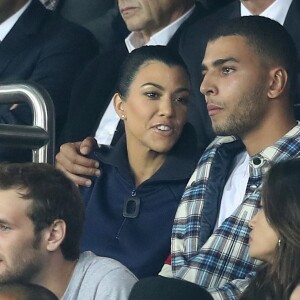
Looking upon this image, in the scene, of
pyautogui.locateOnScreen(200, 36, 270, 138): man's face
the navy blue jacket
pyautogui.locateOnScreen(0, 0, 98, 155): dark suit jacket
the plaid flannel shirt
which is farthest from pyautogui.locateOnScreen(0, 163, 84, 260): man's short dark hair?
pyautogui.locateOnScreen(0, 0, 98, 155): dark suit jacket

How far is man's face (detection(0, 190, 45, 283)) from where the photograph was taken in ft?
11.1

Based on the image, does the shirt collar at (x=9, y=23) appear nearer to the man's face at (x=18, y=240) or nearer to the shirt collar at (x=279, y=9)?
the shirt collar at (x=279, y=9)

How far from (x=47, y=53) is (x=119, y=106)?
699 mm

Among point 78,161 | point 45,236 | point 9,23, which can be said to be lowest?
point 45,236

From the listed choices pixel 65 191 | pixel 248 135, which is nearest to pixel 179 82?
pixel 248 135

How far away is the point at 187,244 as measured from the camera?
3930 millimetres

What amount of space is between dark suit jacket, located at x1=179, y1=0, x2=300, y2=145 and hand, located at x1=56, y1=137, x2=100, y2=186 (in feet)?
1.44

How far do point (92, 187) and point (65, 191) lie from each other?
94 cm

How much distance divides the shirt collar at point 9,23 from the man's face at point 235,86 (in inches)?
51.1

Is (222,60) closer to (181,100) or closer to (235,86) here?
(235,86)

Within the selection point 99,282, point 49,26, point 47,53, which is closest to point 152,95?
point 47,53

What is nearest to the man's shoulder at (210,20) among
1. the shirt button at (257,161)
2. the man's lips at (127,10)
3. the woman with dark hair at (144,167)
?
the man's lips at (127,10)

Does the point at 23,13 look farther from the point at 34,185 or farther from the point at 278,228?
the point at 278,228

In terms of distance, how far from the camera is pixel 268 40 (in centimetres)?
417
